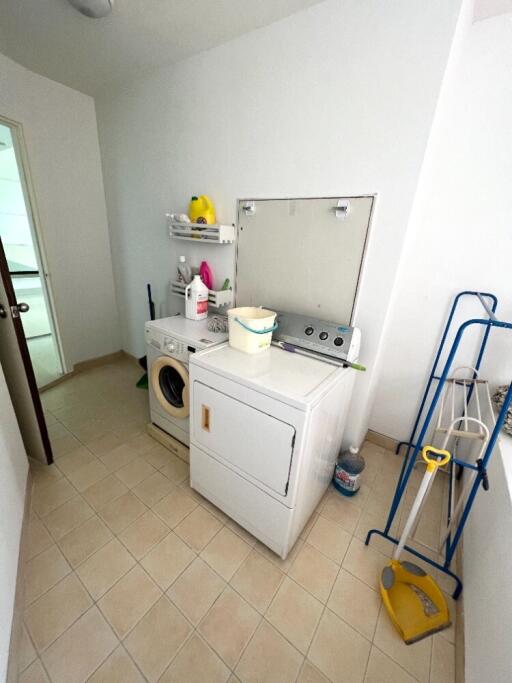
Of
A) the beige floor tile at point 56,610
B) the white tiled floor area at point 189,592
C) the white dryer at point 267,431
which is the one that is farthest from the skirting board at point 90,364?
the white dryer at point 267,431

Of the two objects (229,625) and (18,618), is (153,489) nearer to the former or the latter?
(18,618)

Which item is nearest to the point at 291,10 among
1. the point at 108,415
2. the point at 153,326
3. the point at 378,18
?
the point at 378,18

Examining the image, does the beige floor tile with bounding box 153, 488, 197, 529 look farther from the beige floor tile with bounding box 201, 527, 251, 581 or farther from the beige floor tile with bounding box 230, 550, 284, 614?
the beige floor tile with bounding box 230, 550, 284, 614

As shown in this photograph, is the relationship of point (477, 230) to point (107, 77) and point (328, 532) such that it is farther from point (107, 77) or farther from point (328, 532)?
point (107, 77)

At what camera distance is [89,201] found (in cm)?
286

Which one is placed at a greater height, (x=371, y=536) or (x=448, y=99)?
(x=448, y=99)

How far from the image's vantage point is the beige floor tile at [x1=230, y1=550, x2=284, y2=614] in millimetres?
1276

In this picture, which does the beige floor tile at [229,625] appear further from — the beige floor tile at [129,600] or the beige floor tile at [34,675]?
the beige floor tile at [34,675]

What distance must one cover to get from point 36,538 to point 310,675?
1490 millimetres

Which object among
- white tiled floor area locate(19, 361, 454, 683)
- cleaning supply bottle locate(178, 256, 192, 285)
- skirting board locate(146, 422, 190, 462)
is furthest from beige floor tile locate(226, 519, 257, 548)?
cleaning supply bottle locate(178, 256, 192, 285)

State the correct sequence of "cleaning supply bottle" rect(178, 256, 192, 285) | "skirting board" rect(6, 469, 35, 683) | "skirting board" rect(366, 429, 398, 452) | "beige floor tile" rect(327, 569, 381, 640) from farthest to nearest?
"cleaning supply bottle" rect(178, 256, 192, 285) < "skirting board" rect(366, 429, 398, 452) < "beige floor tile" rect(327, 569, 381, 640) < "skirting board" rect(6, 469, 35, 683)

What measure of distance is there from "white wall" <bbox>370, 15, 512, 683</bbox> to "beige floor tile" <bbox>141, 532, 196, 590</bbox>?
124 cm

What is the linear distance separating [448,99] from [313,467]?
2102mm

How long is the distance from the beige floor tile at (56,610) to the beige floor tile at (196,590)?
0.39 meters
